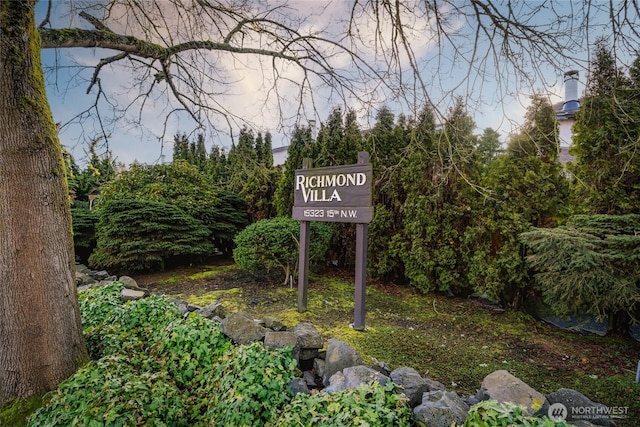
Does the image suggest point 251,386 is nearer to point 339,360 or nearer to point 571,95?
point 339,360

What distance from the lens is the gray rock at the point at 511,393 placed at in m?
1.57

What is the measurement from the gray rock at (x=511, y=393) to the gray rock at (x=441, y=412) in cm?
21

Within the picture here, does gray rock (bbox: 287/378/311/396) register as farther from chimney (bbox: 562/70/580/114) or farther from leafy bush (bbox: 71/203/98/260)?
chimney (bbox: 562/70/580/114)

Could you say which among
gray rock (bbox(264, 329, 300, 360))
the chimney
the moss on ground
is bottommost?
the moss on ground

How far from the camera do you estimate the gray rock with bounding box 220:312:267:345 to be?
7.55 feet

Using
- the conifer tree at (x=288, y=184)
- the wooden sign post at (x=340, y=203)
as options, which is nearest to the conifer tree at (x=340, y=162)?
the conifer tree at (x=288, y=184)

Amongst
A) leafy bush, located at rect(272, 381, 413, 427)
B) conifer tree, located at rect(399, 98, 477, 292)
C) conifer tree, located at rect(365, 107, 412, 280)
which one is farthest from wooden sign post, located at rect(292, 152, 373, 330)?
leafy bush, located at rect(272, 381, 413, 427)

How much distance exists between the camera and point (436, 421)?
1.44 metres

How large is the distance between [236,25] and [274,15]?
50cm

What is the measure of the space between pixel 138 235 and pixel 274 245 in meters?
2.76

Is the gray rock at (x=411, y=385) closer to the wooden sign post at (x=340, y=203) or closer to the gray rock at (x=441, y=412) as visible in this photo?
the gray rock at (x=441, y=412)

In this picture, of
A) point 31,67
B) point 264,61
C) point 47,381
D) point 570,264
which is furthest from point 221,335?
point 570,264

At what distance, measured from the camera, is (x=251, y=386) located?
1.72 meters

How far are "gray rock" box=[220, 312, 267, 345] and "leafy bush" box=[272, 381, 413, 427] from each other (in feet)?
2.41
